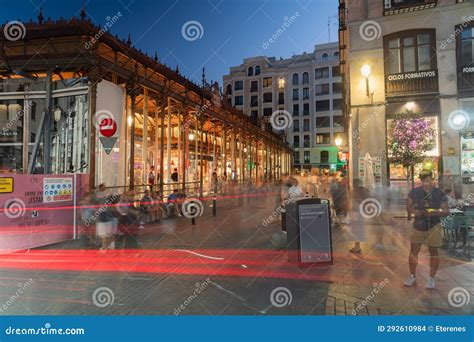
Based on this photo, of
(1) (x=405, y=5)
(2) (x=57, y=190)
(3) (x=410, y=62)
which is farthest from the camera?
(3) (x=410, y=62)

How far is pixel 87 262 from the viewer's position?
6973 mm

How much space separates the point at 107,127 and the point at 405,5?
15887 millimetres

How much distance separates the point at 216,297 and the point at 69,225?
6.51m

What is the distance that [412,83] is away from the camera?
16.4m

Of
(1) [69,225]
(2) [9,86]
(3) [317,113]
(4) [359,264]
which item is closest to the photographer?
(4) [359,264]

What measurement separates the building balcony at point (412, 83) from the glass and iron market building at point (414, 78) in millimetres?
44

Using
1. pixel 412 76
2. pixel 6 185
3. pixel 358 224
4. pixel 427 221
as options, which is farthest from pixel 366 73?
pixel 6 185

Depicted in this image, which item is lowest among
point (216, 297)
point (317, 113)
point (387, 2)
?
point (216, 297)

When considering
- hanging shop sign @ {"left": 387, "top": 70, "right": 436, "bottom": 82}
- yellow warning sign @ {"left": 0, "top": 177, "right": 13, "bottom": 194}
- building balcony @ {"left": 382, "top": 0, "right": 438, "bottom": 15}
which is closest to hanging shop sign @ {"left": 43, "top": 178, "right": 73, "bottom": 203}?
yellow warning sign @ {"left": 0, "top": 177, "right": 13, "bottom": 194}

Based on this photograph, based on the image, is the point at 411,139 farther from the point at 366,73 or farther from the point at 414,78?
the point at 414,78

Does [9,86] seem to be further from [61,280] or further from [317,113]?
[317,113]

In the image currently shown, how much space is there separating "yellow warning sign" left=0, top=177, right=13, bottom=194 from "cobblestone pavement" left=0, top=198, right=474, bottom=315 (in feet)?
5.22

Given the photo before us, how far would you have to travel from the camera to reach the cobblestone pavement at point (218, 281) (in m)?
4.53

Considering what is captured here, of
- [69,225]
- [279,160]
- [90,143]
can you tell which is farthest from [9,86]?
[279,160]
